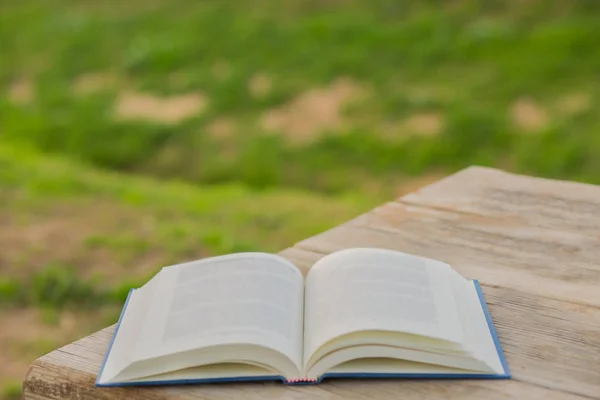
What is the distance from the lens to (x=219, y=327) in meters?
1.19

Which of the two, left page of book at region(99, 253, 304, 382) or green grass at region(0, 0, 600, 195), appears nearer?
left page of book at region(99, 253, 304, 382)

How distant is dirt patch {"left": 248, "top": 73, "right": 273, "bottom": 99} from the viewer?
5.61 meters

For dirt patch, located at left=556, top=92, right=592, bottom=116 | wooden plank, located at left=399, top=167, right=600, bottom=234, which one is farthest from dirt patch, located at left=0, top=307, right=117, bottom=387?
dirt patch, located at left=556, top=92, right=592, bottom=116

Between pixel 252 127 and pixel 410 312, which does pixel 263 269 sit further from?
pixel 252 127

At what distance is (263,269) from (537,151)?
11.6 feet

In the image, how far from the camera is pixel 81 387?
1.23 meters

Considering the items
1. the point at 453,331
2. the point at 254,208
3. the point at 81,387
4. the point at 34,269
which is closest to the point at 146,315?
the point at 81,387

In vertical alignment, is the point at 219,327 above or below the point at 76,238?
below

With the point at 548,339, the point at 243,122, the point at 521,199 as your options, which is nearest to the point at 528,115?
the point at 243,122

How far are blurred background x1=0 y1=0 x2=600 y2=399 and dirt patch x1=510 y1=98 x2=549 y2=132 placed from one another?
1cm

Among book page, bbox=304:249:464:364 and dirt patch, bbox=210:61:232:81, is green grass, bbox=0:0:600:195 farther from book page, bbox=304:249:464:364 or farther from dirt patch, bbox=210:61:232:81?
book page, bbox=304:249:464:364

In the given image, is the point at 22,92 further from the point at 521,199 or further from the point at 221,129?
the point at 521,199

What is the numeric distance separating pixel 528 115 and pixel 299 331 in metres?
3.97

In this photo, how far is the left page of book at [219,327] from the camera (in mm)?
1170
